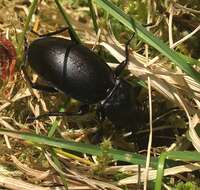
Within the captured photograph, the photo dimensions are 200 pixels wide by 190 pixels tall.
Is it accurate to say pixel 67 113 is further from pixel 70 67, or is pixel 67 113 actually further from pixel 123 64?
pixel 123 64

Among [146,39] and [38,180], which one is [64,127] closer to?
[38,180]

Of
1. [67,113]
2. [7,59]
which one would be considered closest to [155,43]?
[67,113]

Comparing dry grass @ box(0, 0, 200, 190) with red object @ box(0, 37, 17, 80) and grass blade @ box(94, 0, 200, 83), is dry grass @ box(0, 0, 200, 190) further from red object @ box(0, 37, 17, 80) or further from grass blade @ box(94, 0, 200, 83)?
grass blade @ box(94, 0, 200, 83)

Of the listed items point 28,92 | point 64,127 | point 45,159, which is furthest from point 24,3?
point 45,159

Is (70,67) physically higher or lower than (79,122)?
higher

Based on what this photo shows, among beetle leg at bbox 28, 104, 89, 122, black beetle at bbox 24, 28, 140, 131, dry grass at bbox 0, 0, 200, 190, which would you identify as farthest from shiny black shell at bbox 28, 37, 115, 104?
dry grass at bbox 0, 0, 200, 190

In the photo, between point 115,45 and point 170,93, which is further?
point 115,45

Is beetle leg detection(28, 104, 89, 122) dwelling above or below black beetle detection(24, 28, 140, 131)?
below
